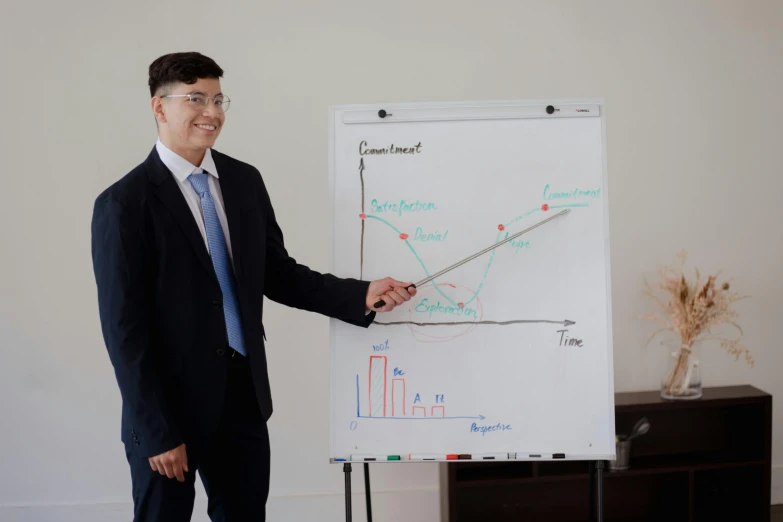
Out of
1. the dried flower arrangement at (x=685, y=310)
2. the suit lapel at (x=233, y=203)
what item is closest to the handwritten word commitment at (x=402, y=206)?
the suit lapel at (x=233, y=203)

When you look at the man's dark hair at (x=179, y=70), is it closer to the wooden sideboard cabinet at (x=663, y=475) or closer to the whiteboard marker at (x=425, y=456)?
the whiteboard marker at (x=425, y=456)

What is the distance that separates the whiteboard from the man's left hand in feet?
0.22

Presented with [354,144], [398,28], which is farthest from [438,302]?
[398,28]

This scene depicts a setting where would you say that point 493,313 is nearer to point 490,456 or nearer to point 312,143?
point 490,456

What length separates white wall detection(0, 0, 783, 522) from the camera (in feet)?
9.37

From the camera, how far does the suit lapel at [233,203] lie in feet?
6.01

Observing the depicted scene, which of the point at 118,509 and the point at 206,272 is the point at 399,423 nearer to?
the point at 206,272

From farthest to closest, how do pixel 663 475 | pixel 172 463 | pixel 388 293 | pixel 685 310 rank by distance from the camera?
pixel 663 475, pixel 685 310, pixel 388 293, pixel 172 463

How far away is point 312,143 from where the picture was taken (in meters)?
2.93

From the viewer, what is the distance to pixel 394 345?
6.86ft

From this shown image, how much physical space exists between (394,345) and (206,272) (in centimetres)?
60

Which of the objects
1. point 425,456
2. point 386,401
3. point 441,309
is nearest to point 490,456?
point 425,456

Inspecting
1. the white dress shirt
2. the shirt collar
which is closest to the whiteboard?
the white dress shirt

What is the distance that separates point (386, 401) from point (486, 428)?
0.29 m
